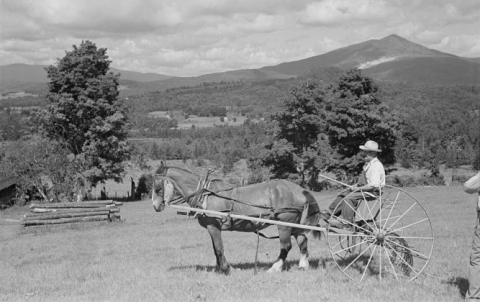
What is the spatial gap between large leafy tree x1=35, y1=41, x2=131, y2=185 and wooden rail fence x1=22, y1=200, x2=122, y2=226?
1386 centimetres

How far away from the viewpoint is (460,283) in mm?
7953

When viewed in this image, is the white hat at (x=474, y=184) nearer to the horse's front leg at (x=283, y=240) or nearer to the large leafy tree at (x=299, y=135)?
the horse's front leg at (x=283, y=240)

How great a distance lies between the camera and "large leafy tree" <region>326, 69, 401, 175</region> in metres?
41.7

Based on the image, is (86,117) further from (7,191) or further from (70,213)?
(70,213)

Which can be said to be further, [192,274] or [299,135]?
[299,135]

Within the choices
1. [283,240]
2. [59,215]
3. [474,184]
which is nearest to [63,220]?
[59,215]

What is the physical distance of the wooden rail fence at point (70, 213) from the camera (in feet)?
81.1

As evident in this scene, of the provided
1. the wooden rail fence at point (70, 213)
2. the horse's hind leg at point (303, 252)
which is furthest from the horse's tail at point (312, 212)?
→ the wooden rail fence at point (70, 213)

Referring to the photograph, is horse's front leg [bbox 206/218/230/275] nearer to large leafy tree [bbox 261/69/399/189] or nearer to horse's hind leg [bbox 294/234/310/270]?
horse's hind leg [bbox 294/234/310/270]

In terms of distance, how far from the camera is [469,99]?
489 ft

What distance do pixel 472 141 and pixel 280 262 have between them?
103 m

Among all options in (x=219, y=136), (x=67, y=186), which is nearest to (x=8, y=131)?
(x=67, y=186)

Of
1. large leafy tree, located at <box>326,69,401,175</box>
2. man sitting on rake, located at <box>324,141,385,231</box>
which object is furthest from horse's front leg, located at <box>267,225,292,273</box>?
large leafy tree, located at <box>326,69,401,175</box>

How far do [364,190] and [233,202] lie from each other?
271 cm
